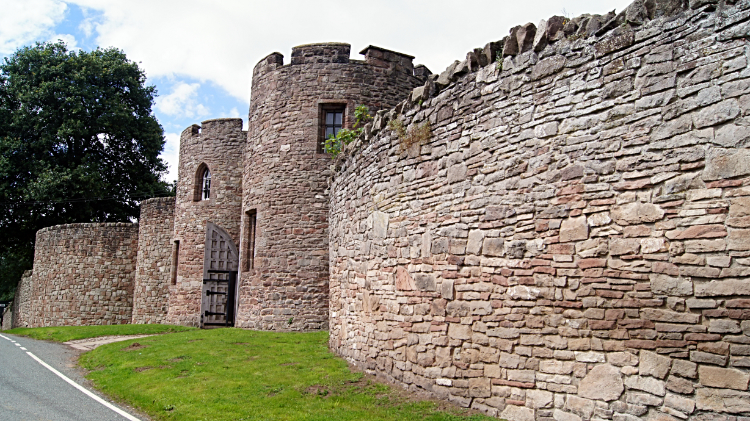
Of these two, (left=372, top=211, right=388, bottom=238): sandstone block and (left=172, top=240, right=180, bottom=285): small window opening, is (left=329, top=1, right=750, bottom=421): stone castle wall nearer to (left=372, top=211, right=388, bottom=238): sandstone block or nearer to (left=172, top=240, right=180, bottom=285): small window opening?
(left=372, top=211, right=388, bottom=238): sandstone block

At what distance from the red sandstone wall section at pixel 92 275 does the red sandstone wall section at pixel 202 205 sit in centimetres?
415

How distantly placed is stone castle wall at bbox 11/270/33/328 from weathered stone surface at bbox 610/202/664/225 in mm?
28488

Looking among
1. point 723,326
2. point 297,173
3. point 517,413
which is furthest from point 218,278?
point 723,326

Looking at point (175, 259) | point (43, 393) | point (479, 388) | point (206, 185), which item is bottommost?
point (43, 393)

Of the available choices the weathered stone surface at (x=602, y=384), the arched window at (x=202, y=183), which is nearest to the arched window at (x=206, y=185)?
the arched window at (x=202, y=183)

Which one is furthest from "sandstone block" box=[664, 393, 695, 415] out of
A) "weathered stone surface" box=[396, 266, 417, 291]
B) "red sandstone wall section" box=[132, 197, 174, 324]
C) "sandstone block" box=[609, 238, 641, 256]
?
"red sandstone wall section" box=[132, 197, 174, 324]

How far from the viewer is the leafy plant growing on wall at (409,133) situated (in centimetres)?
788

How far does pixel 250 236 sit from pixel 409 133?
9749 millimetres

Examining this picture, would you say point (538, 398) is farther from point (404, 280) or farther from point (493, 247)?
point (404, 280)

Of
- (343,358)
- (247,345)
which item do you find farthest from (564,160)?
(247,345)

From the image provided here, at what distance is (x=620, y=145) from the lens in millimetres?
5414

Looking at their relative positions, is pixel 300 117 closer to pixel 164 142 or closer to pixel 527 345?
pixel 527 345

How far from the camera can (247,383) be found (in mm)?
8680

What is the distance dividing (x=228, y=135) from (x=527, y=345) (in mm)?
16366
